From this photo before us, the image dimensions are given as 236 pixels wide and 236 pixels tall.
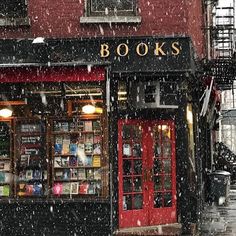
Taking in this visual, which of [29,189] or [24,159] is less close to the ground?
[24,159]

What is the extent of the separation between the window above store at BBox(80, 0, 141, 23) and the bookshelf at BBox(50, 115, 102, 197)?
219cm

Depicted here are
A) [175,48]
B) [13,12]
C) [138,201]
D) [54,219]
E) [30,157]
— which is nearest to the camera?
[175,48]

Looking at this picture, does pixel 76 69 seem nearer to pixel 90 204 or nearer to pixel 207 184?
pixel 90 204

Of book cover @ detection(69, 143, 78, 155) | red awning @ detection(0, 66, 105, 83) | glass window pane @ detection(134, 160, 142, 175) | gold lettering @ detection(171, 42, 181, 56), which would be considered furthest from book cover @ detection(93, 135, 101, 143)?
gold lettering @ detection(171, 42, 181, 56)

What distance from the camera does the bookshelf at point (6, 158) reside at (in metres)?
12.6

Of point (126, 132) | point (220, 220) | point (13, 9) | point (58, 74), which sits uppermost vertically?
point (13, 9)

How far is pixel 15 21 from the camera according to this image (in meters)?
12.9

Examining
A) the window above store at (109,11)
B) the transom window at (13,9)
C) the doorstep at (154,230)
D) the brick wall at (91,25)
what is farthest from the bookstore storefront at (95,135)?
the transom window at (13,9)

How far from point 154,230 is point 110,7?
5.15m

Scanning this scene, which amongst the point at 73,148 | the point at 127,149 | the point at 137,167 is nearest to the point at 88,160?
the point at 73,148

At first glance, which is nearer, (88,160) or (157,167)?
(88,160)

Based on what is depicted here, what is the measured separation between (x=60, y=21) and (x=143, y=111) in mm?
2784

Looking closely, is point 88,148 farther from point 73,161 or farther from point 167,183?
point 167,183

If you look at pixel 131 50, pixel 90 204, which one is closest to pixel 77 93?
pixel 131 50
